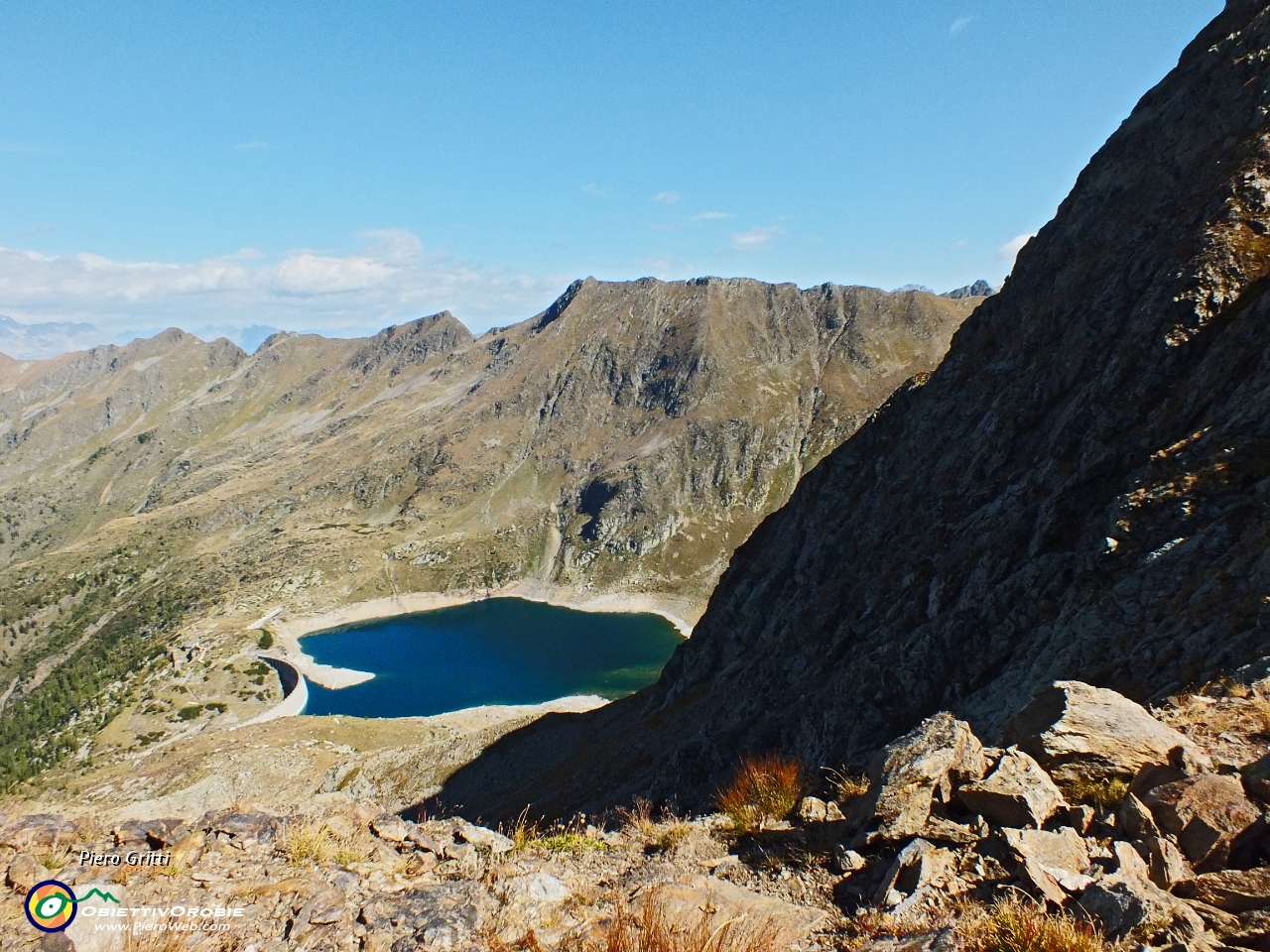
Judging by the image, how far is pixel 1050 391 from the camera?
115 ft

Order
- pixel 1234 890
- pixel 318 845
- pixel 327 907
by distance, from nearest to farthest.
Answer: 1. pixel 1234 890
2. pixel 327 907
3. pixel 318 845

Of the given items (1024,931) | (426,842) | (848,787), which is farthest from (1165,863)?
(426,842)

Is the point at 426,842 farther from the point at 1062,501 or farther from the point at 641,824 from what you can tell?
the point at 1062,501

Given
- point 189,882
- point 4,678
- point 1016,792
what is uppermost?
point 1016,792

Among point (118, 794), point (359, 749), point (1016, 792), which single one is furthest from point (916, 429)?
point (118, 794)

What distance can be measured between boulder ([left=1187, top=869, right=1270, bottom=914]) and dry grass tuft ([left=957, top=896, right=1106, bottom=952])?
1506mm

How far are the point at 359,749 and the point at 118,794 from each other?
22.8m

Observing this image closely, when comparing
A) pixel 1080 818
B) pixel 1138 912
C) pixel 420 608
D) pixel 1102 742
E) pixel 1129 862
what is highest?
pixel 1102 742

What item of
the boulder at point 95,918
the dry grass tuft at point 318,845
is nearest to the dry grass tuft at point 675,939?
the dry grass tuft at point 318,845

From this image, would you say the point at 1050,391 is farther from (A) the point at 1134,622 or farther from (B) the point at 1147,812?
(B) the point at 1147,812

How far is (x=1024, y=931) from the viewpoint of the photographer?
20.5ft

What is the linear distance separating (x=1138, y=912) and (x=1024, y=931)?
3.82ft

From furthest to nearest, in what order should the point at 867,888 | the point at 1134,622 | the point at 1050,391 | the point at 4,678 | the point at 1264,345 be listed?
the point at 4,678, the point at 1050,391, the point at 1264,345, the point at 1134,622, the point at 867,888

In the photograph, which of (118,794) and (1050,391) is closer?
(1050,391)
